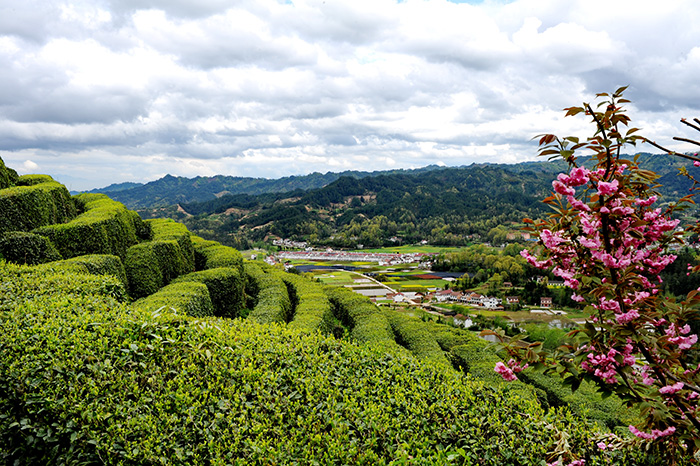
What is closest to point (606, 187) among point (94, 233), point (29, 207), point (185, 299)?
point (185, 299)

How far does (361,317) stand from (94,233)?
10156mm

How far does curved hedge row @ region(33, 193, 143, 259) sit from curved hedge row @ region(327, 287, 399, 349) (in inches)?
363

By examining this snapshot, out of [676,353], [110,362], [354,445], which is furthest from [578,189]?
[110,362]

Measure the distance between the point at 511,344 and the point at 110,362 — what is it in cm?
436

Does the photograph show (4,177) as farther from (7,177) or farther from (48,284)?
(48,284)

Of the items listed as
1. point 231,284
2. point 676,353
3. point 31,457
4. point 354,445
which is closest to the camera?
point 676,353

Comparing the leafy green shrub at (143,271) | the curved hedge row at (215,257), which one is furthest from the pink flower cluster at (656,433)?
the curved hedge row at (215,257)

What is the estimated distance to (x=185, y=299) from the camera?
1041 centimetres

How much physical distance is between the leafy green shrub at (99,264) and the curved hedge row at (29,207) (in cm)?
249

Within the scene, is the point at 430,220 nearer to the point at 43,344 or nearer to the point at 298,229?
the point at 298,229

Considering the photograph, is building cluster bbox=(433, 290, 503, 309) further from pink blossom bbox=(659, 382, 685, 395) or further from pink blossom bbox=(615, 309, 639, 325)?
pink blossom bbox=(615, 309, 639, 325)

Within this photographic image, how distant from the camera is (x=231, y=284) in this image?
14156 millimetres

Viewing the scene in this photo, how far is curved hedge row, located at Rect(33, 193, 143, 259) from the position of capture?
1105 centimetres

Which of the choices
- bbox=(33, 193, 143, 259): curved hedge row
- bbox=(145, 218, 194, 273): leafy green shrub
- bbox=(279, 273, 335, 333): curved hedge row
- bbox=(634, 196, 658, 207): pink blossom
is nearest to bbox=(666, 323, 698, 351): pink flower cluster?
bbox=(634, 196, 658, 207): pink blossom
